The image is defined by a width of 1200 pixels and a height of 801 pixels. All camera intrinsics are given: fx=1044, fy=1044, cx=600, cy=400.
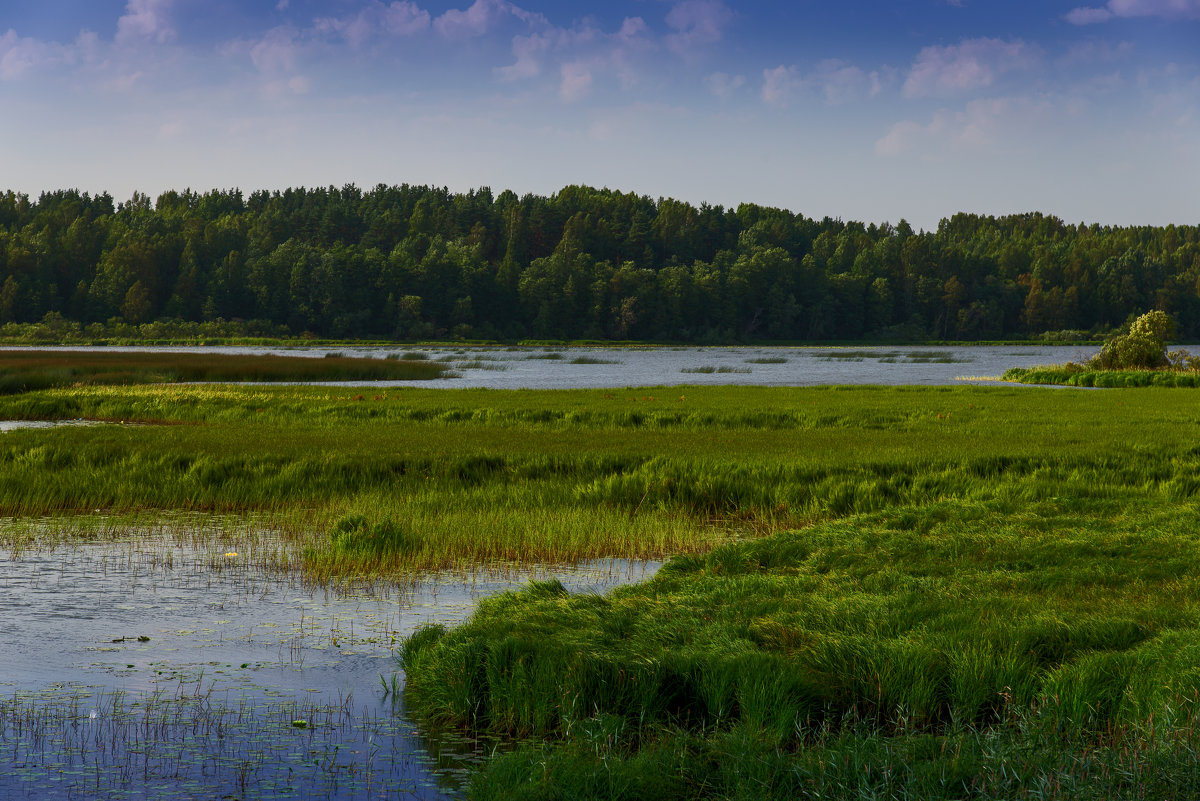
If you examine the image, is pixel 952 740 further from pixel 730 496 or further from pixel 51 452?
pixel 51 452

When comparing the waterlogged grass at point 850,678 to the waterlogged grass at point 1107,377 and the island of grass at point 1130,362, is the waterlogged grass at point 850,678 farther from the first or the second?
the island of grass at point 1130,362

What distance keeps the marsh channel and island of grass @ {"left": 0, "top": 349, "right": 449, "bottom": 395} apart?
41337 mm

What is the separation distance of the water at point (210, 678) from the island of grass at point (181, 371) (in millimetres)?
42344

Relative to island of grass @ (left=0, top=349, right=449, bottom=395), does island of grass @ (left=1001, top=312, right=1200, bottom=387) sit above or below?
above

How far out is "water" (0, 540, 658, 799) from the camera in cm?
803

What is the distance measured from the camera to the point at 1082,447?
86.6 feet

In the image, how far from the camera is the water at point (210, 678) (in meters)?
8.03

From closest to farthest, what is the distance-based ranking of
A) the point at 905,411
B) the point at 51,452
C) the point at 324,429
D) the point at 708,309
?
1. the point at 51,452
2. the point at 324,429
3. the point at 905,411
4. the point at 708,309

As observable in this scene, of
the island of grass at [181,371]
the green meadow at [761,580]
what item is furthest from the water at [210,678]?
the island of grass at [181,371]

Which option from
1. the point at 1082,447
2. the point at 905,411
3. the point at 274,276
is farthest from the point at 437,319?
the point at 1082,447

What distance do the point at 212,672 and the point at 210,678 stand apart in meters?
0.20

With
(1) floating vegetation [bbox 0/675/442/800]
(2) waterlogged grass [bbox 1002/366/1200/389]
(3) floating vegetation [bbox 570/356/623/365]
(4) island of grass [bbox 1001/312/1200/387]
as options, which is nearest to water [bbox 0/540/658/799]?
(1) floating vegetation [bbox 0/675/442/800]

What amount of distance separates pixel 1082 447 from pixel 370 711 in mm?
22188

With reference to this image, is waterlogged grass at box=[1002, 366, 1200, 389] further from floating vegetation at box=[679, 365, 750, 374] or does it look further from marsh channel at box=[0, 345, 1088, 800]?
marsh channel at box=[0, 345, 1088, 800]
